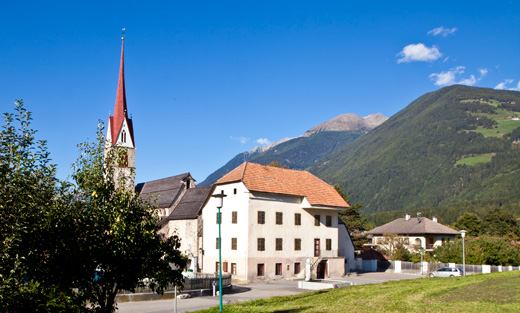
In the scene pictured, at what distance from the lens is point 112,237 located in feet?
39.9

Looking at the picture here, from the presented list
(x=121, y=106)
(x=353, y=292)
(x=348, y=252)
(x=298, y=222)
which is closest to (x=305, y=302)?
(x=353, y=292)

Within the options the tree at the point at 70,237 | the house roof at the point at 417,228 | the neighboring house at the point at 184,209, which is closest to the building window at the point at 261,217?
the neighboring house at the point at 184,209

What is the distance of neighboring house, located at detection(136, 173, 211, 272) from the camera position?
166 feet

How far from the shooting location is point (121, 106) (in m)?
75.4

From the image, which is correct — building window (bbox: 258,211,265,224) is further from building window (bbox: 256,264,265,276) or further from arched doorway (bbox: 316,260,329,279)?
arched doorway (bbox: 316,260,329,279)

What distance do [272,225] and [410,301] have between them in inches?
923

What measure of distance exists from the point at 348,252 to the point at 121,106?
1758 inches

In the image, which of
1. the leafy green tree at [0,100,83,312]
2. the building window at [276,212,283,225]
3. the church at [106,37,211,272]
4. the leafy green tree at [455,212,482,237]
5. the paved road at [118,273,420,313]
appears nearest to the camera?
the leafy green tree at [0,100,83,312]

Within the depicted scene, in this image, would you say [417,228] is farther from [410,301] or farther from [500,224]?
[410,301]

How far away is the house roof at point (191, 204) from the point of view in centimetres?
5262

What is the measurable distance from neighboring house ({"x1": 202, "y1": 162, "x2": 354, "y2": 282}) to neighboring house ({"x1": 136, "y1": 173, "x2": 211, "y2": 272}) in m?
2.20

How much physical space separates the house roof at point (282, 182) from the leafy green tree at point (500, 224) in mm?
54853

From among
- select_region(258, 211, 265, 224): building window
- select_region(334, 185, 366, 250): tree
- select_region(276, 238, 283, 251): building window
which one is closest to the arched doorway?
select_region(276, 238, 283, 251): building window

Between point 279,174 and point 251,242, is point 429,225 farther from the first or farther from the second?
point 251,242
